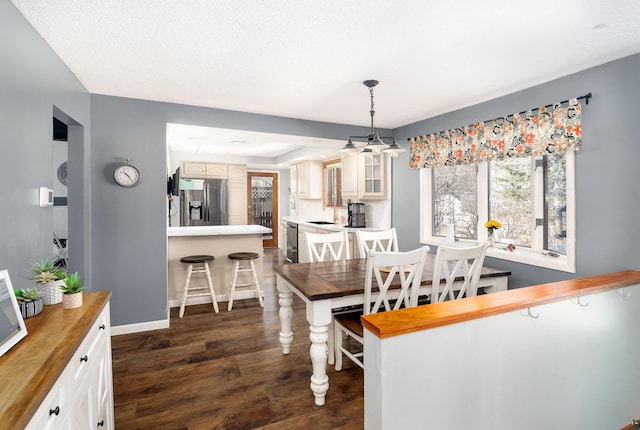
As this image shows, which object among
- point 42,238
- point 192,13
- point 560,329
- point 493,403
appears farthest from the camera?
point 42,238

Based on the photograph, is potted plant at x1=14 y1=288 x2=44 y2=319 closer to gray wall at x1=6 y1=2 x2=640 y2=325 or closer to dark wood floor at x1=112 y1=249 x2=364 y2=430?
gray wall at x1=6 y1=2 x2=640 y2=325

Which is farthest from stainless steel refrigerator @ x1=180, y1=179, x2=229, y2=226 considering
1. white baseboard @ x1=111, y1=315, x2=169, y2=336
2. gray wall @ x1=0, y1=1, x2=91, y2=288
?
gray wall @ x1=0, y1=1, x2=91, y2=288

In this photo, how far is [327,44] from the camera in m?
2.14

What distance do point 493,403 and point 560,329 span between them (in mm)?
529

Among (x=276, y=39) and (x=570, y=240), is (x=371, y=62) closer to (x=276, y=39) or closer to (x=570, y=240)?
(x=276, y=39)

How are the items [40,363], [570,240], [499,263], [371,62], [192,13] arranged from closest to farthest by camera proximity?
[40,363] < [192,13] < [371,62] < [570,240] < [499,263]

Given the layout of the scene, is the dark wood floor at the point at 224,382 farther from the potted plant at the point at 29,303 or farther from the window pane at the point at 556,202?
the window pane at the point at 556,202

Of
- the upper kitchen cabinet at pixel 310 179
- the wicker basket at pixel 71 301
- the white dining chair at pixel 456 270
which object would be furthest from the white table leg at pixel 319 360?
the upper kitchen cabinet at pixel 310 179

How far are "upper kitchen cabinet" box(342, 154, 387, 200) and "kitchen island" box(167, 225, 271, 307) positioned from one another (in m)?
1.60

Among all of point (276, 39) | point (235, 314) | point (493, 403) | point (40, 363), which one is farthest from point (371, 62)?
point (235, 314)

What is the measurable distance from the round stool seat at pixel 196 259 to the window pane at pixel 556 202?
357 centimetres

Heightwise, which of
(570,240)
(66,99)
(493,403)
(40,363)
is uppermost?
(66,99)

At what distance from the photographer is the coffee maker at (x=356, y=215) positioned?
530cm

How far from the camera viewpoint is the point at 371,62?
2438 millimetres
